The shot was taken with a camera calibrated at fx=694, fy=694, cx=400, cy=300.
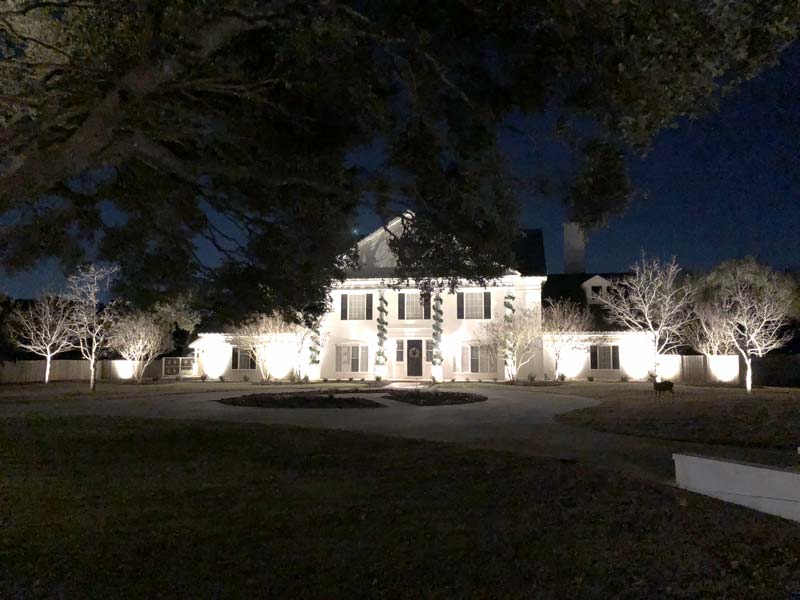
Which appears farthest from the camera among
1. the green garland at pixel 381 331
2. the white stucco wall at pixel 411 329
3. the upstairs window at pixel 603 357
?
the upstairs window at pixel 603 357

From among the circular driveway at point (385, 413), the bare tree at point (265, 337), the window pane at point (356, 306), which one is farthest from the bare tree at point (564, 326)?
the bare tree at point (265, 337)

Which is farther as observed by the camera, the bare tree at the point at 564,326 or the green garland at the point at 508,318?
the bare tree at the point at 564,326

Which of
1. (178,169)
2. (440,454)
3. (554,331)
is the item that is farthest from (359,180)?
(554,331)

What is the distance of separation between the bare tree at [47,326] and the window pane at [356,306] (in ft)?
47.1

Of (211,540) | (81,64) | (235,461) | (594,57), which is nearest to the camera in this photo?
(211,540)

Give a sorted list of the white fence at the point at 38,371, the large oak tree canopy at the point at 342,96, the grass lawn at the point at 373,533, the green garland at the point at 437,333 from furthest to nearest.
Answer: the white fence at the point at 38,371 < the green garland at the point at 437,333 < the large oak tree canopy at the point at 342,96 < the grass lawn at the point at 373,533

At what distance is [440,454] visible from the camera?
11.1 meters

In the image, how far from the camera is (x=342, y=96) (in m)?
8.51

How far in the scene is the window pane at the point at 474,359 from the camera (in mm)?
36375

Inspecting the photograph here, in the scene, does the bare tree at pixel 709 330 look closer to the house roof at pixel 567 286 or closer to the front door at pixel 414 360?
the house roof at pixel 567 286

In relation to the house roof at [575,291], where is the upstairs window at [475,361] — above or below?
below

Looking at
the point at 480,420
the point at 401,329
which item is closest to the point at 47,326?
the point at 401,329

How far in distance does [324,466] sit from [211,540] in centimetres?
391

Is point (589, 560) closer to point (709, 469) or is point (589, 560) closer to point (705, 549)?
point (705, 549)
